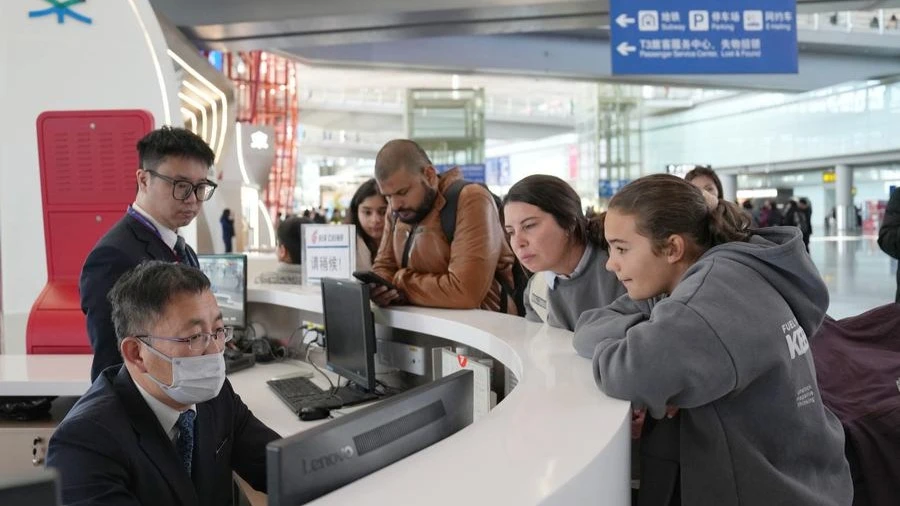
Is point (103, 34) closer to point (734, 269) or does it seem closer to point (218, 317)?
point (218, 317)

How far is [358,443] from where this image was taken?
0.94 m

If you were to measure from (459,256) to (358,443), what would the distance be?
1.74m

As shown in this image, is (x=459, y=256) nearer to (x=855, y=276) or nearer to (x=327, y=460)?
(x=327, y=460)

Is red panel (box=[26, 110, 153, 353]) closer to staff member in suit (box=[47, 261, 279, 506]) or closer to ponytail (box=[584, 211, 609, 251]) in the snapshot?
staff member in suit (box=[47, 261, 279, 506])

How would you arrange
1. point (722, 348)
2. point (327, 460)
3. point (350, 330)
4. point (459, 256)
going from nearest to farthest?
point (327, 460) → point (722, 348) → point (459, 256) → point (350, 330)

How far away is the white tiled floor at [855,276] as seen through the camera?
7.86 meters

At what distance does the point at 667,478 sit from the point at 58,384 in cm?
248

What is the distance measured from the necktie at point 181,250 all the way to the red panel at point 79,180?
4.74 feet

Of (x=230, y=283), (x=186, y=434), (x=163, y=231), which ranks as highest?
(x=163, y=231)

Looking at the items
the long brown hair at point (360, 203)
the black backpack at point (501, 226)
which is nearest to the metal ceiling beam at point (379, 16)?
the long brown hair at point (360, 203)

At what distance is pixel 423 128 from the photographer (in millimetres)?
20297

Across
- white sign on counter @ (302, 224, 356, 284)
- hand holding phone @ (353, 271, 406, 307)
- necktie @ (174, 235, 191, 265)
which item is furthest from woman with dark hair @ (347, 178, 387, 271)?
necktie @ (174, 235, 191, 265)

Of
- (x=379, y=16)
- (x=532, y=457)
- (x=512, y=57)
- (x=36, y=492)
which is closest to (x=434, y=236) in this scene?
(x=532, y=457)

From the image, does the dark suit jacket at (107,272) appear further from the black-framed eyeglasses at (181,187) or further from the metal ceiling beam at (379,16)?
the metal ceiling beam at (379,16)
